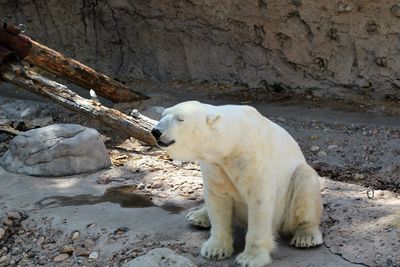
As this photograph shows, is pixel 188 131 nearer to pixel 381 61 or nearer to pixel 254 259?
pixel 254 259

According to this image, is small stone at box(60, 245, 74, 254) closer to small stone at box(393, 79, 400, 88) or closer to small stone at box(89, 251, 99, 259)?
small stone at box(89, 251, 99, 259)

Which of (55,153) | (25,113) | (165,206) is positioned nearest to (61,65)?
(25,113)

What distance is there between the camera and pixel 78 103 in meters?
5.82

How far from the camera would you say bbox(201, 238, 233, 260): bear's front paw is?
11.3 ft

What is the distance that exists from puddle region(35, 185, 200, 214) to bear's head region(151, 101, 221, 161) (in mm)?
→ 1407

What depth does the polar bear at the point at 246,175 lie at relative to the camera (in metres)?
2.94

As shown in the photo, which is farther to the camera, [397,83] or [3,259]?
[397,83]

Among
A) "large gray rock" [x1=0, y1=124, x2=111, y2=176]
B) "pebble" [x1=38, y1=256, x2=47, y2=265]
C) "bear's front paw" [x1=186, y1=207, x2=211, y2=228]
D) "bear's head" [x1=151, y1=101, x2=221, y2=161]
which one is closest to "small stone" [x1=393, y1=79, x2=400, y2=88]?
"large gray rock" [x1=0, y1=124, x2=111, y2=176]

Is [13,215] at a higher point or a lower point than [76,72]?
lower

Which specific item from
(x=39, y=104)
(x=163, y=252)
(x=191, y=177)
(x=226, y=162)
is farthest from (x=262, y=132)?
(x=39, y=104)

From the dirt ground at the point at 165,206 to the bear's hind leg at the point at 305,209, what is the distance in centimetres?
7

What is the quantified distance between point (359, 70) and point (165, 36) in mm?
2836

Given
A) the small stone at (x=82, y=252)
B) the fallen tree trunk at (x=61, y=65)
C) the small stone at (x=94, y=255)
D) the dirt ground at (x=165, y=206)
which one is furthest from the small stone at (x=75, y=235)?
the fallen tree trunk at (x=61, y=65)

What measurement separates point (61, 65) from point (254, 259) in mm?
4220
